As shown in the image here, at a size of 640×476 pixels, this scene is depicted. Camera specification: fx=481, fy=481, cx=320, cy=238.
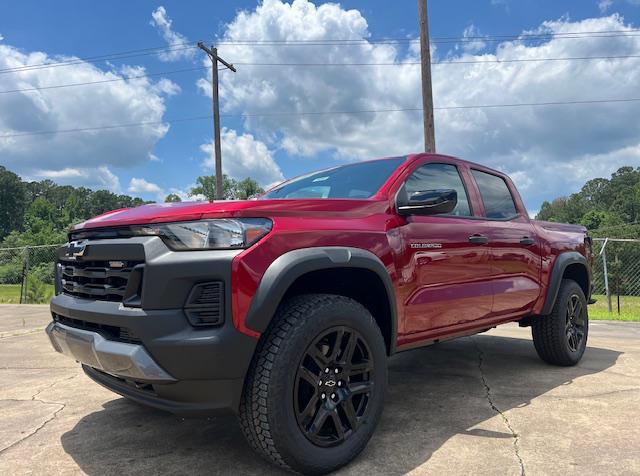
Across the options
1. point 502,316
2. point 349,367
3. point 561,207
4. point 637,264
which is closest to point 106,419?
point 349,367

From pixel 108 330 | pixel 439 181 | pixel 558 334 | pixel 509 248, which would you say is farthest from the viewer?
pixel 558 334

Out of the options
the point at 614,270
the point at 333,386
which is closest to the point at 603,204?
the point at 614,270

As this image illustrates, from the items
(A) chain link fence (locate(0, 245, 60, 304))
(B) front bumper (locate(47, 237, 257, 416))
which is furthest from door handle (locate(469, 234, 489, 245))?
(A) chain link fence (locate(0, 245, 60, 304))

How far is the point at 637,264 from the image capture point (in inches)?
536

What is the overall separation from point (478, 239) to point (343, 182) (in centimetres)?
107

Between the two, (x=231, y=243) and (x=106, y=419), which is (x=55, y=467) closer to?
(x=106, y=419)

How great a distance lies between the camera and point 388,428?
297 cm

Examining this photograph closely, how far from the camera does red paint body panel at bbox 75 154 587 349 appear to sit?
227 cm

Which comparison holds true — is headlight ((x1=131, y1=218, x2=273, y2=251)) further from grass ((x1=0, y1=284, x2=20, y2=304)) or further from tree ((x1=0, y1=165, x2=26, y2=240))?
tree ((x1=0, y1=165, x2=26, y2=240))

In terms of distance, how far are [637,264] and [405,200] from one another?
1354cm

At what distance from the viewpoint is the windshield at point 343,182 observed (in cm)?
325

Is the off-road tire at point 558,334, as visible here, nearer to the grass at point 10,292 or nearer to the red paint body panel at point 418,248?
the red paint body panel at point 418,248

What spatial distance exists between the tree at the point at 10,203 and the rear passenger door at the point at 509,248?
4847 inches

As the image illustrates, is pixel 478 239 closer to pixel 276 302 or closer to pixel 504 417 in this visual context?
pixel 504 417
